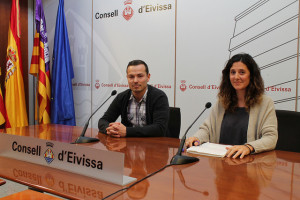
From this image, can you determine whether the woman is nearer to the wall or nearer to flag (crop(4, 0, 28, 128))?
the wall

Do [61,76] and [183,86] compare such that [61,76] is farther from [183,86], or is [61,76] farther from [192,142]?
[192,142]

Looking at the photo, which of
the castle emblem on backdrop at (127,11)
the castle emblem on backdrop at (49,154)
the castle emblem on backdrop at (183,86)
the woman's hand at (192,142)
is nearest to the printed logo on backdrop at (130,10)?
the castle emblem on backdrop at (127,11)

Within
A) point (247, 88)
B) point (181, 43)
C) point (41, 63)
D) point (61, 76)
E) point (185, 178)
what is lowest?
point (185, 178)

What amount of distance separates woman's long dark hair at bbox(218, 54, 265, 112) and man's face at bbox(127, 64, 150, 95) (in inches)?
25.6

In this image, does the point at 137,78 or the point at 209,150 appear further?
the point at 137,78

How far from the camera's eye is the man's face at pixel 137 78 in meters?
2.29

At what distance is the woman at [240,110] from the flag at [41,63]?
2.77 meters

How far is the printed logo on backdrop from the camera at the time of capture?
346cm

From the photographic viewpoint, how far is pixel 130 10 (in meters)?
3.69

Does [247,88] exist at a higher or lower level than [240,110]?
higher

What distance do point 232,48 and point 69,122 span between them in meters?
2.47

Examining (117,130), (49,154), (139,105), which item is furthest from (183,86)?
(49,154)

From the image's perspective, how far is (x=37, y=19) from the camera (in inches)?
152

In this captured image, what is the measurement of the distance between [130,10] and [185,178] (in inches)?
120
